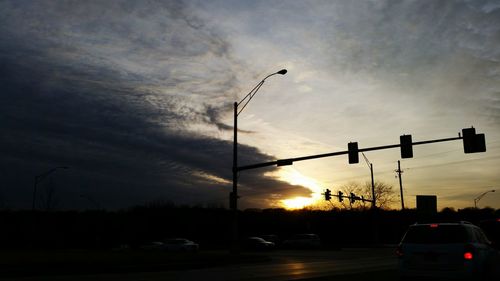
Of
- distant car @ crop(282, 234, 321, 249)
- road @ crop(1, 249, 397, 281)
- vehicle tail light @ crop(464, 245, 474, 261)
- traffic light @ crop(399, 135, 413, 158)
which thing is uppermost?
traffic light @ crop(399, 135, 413, 158)

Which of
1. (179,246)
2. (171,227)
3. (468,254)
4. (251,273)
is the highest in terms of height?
(171,227)

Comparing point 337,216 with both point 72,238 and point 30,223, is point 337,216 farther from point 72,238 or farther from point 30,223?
point 30,223

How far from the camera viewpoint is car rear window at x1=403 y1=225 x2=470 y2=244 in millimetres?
→ 11023

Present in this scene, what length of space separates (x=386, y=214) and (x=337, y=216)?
1471cm

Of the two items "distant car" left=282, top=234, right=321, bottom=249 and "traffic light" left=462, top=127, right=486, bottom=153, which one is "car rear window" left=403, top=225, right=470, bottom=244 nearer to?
"traffic light" left=462, top=127, right=486, bottom=153

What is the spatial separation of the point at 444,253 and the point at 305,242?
1602 inches

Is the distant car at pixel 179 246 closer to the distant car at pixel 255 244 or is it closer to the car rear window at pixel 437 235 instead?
the distant car at pixel 255 244

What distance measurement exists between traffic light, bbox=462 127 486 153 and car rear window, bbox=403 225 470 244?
13.9 m

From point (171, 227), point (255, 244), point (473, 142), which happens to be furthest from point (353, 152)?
point (171, 227)

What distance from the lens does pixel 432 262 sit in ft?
36.0

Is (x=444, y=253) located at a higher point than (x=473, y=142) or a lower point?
lower

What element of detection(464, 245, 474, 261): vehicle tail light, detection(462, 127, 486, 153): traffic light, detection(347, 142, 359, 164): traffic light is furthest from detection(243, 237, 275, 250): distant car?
detection(464, 245, 474, 261): vehicle tail light

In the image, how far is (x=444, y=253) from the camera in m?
10.9

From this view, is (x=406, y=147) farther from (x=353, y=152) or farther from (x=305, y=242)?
(x=305, y=242)
